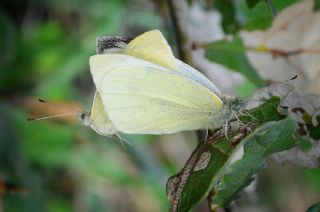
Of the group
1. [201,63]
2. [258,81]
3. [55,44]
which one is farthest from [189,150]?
[258,81]

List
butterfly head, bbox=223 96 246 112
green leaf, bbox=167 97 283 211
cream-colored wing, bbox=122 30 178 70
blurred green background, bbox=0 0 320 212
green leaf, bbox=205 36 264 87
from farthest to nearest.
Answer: blurred green background, bbox=0 0 320 212, green leaf, bbox=205 36 264 87, butterfly head, bbox=223 96 246 112, cream-colored wing, bbox=122 30 178 70, green leaf, bbox=167 97 283 211

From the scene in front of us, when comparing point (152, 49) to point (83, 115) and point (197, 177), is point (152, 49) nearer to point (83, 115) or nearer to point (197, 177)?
point (83, 115)

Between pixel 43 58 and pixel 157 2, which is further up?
pixel 157 2

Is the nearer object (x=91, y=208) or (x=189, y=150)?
(x=91, y=208)

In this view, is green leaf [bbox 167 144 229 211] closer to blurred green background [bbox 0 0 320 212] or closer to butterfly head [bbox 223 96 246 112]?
butterfly head [bbox 223 96 246 112]

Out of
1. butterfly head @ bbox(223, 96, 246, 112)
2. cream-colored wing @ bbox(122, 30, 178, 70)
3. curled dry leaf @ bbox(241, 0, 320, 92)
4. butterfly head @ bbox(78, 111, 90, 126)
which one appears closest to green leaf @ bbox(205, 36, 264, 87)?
curled dry leaf @ bbox(241, 0, 320, 92)

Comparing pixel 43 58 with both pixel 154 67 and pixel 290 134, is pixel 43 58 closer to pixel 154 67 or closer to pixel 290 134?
pixel 154 67

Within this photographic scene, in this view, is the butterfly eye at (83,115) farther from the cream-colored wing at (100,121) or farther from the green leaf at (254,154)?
the green leaf at (254,154)
